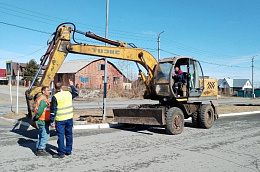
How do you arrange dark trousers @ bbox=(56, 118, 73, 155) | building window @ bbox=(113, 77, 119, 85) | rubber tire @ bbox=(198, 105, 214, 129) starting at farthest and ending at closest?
building window @ bbox=(113, 77, 119, 85) → rubber tire @ bbox=(198, 105, 214, 129) → dark trousers @ bbox=(56, 118, 73, 155)

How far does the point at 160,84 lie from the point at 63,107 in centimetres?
467

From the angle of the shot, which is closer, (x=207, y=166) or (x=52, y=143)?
(x=207, y=166)

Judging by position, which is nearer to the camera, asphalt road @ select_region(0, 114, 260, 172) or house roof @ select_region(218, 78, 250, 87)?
asphalt road @ select_region(0, 114, 260, 172)

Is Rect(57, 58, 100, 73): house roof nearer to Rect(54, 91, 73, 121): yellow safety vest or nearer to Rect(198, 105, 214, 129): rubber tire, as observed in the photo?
Rect(198, 105, 214, 129): rubber tire

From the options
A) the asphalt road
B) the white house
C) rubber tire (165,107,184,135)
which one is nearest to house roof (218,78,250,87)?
the white house

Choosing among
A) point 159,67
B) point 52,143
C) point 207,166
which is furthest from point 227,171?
point 159,67

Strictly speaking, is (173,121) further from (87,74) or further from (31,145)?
(87,74)

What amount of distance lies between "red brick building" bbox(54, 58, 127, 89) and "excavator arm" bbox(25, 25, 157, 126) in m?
34.0

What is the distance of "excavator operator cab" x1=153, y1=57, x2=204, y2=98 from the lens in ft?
31.9

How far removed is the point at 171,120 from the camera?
899cm

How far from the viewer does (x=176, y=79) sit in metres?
10.0

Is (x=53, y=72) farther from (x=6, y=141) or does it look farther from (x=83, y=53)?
(x=6, y=141)

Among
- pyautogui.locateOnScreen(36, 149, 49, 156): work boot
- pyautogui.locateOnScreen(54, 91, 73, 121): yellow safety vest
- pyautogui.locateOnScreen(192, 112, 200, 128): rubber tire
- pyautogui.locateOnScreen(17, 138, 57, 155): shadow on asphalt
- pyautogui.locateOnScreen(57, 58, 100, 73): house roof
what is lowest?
pyautogui.locateOnScreen(17, 138, 57, 155): shadow on asphalt

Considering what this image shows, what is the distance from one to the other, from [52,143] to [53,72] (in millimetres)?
2158
